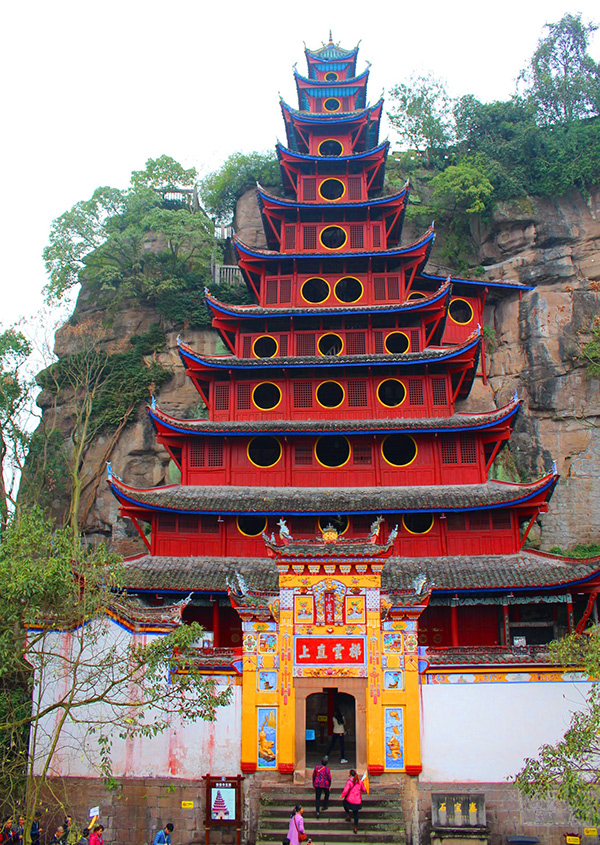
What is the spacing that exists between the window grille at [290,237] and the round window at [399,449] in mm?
10008

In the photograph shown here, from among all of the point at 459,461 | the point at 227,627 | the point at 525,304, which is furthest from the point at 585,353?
the point at 227,627

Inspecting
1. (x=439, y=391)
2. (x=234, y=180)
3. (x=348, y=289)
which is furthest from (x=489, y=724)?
(x=234, y=180)

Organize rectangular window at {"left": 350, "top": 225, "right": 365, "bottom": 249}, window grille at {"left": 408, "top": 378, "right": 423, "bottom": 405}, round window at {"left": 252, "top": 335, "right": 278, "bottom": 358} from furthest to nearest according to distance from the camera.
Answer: rectangular window at {"left": 350, "top": 225, "right": 365, "bottom": 249} < round window at {"left": 252, "top": 335, "right": 278, "bottom": 358} < window grille at {"left": 408, "top": 378, "right": 423, "bottom": 405}

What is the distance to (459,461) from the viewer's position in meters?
23.9

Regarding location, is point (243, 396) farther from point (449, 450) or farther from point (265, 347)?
point (449, 450)

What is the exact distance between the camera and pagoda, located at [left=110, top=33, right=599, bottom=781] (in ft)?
49.1

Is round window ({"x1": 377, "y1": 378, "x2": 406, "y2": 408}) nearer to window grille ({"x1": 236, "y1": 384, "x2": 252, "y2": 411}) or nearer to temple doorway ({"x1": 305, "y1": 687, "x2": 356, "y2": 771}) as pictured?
window grille ({"x1": 236, "y1": 384, "x2": 252, "y2": 411})

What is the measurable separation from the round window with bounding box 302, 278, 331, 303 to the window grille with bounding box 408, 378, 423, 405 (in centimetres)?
547

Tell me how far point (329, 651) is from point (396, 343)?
1433 cm

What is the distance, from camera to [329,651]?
1508 centimetres

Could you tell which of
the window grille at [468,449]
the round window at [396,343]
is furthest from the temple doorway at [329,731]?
the round window at [396,343]

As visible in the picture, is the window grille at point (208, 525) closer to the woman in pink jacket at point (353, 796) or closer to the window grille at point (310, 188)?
the woman in pink jacket at point (353, 796)

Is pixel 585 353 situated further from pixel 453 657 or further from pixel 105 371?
pixel 105 371

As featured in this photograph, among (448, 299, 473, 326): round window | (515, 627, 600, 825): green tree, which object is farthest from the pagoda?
(448, 299, 473, 326): round window
